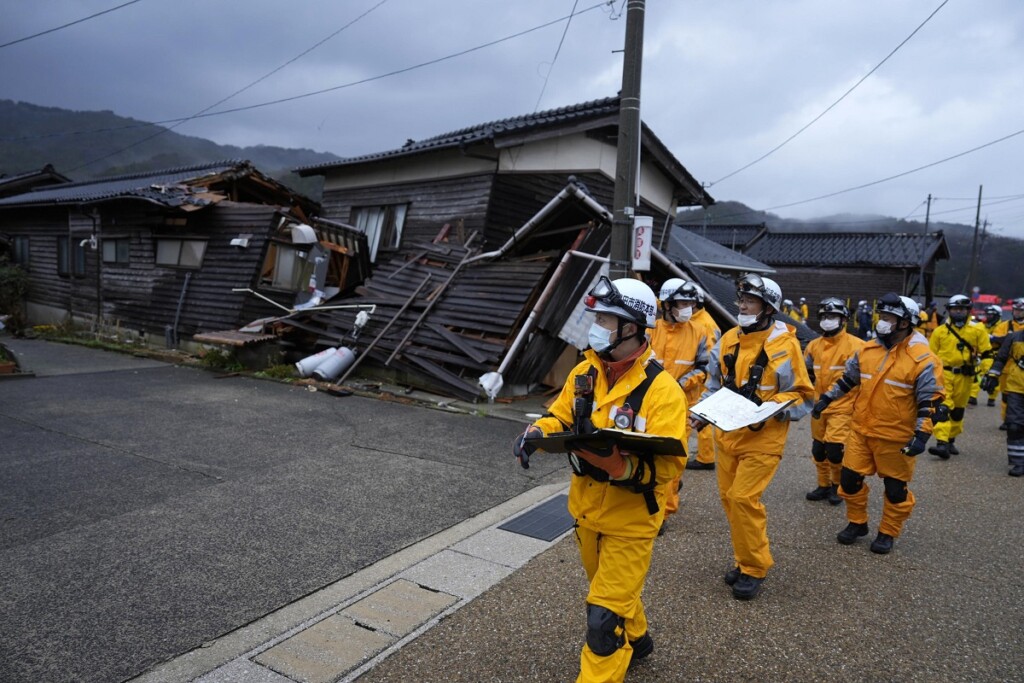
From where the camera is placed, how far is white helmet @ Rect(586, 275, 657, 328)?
2781 millimetres

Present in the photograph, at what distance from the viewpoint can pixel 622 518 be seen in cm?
268

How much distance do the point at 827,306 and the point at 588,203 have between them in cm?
452

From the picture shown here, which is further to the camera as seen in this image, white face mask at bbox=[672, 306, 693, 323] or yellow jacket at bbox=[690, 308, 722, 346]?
yellow jacket at bbox=[690, 308, 722, 346]

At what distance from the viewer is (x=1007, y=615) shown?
3.62m

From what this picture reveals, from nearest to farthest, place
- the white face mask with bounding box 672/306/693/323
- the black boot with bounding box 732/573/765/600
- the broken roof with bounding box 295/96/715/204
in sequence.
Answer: the black boot with bounding box 732/573/765/600
the white face mask with bounding box 672/306/693/323
the broken roof with bounding box 295/96/715/204

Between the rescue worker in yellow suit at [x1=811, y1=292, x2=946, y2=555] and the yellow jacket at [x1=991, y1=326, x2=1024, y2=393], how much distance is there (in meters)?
3.94

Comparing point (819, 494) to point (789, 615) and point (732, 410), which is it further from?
point (732, 410)

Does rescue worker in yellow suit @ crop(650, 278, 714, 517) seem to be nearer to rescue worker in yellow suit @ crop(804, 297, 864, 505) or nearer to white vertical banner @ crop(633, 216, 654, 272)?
white vertical banner @ crop(633, 216, 654, 272)

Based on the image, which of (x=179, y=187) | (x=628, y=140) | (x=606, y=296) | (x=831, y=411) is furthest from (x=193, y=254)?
(x=606, y=296)

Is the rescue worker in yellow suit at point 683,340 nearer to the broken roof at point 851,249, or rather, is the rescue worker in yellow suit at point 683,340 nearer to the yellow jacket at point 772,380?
the yellow jacket at point 772,380

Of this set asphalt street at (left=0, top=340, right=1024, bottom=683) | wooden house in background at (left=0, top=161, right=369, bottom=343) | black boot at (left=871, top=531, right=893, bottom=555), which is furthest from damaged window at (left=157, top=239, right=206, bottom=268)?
black boot at (left=871, top=531, right=893, bottom=555)

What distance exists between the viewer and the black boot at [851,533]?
4.75 m

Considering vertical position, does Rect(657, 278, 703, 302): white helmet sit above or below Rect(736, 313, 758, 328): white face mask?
above

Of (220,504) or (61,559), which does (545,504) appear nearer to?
(220,504)
